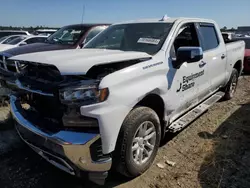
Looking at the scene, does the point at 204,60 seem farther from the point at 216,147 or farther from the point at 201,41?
the point at 216,147

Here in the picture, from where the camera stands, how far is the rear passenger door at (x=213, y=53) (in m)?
4.65

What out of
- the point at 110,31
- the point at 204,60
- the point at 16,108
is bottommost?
the point at 16,108

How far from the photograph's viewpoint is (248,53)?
36.5ft

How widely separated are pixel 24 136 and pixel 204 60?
9.60 ft

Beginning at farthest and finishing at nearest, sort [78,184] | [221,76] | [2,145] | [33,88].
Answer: [221,76] → [2,145] → [78,184] → [33,88]

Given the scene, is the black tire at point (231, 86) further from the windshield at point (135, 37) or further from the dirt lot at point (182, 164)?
the windshield at point (135, 37)

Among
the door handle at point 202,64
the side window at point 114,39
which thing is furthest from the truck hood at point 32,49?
the door handle at point 202,64

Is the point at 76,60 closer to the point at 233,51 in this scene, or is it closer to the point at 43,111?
the point at 43,111

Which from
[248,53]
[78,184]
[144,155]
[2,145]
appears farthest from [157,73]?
[248,53]

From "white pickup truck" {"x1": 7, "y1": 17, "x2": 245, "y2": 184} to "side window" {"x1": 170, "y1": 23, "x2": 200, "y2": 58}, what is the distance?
2 cm

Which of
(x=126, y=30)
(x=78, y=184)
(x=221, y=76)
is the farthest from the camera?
(x=221, y=76)

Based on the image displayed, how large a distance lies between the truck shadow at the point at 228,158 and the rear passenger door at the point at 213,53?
0.85 meters

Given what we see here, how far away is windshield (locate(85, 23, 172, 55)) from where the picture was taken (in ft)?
12.1

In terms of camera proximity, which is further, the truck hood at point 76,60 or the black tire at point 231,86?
the black tire at point 231,86
